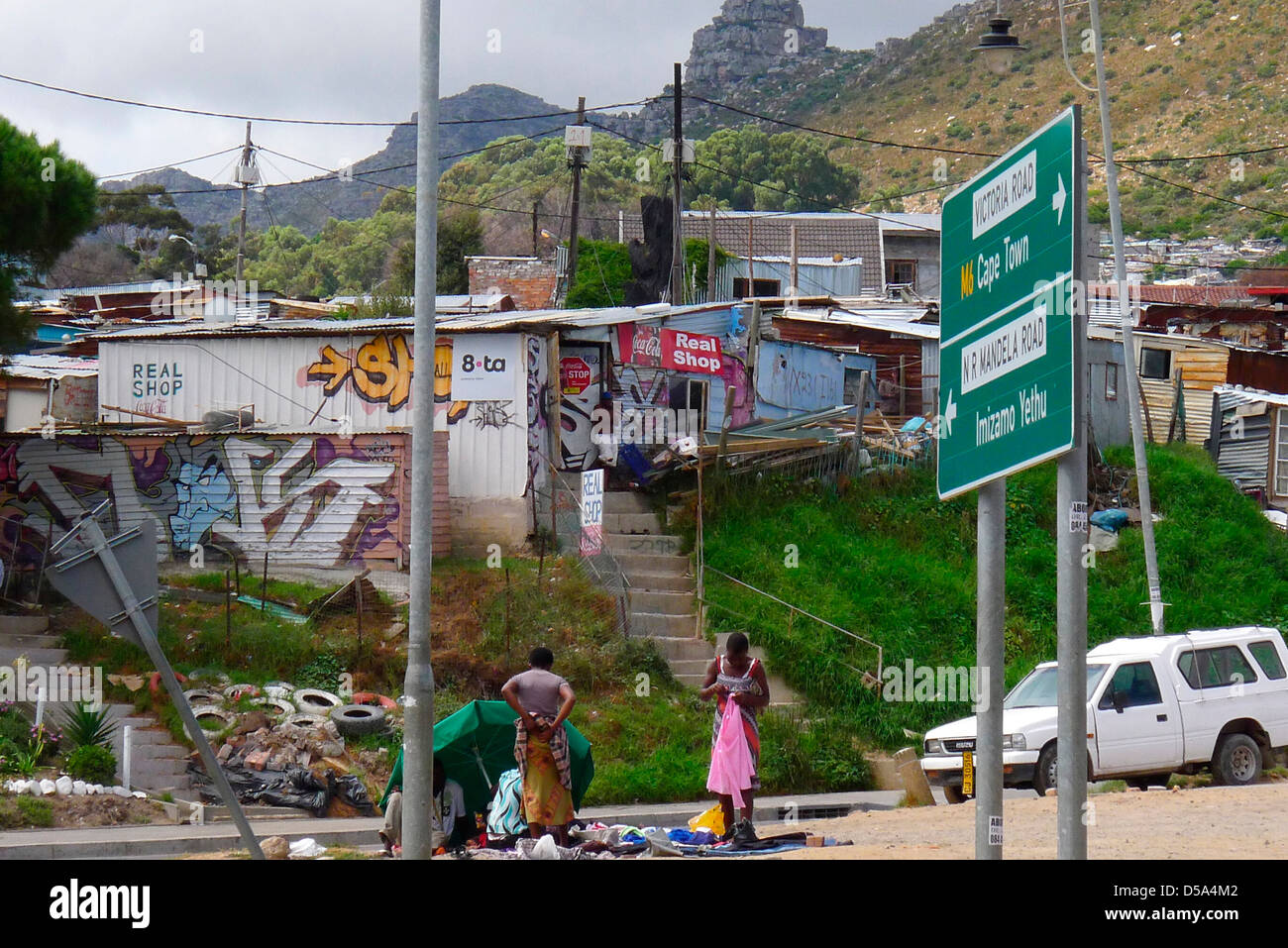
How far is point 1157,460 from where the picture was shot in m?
28.2

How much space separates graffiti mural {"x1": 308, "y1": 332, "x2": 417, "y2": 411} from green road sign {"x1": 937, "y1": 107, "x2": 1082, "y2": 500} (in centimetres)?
1706

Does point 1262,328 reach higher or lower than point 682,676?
higher

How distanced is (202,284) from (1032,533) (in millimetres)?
26476

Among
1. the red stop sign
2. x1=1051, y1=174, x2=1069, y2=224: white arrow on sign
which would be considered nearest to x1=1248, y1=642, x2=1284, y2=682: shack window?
the red stop sign

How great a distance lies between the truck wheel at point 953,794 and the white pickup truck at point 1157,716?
2cm

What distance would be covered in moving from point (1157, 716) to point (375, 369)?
1300 cm

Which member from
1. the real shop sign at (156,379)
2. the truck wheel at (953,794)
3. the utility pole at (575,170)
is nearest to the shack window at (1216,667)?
the truck wheel at (953,794)

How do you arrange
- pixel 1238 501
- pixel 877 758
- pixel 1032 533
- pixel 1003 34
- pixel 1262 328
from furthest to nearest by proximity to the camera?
1. pixel 1262 328
2. pixel 1238 501
3. pixel 1032 533
4. pixel 877 758
5. pixel 1003 34

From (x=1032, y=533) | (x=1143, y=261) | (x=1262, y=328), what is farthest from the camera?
(x=1143, y=261)

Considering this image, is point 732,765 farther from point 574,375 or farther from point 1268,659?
point 574,375

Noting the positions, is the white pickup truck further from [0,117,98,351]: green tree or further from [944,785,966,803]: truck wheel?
[0,117,98,351]: green tree

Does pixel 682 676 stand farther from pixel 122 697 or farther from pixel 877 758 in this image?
pixel 122 697

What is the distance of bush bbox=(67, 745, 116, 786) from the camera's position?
1441 centimetres
